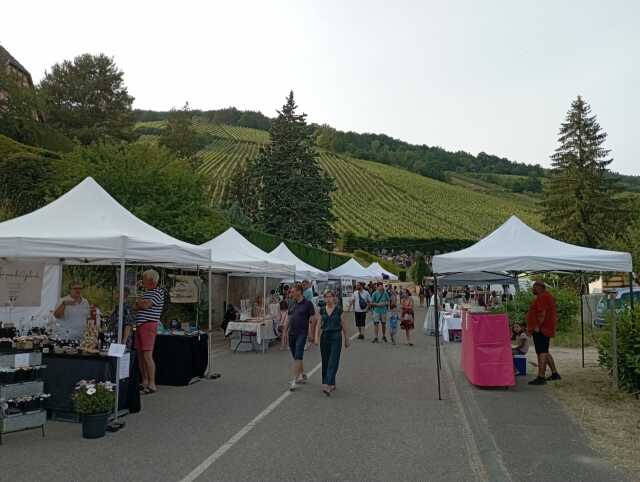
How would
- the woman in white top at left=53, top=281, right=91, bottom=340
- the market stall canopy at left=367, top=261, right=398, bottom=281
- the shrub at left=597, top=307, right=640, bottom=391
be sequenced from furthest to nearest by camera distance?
the market stall canopy at left=367, top=261, right=398, bottom=281
the shrub at left=597, top=307, right=640, bottom=391
the woman in white top at left=53, top=281, right=91, bottom=340

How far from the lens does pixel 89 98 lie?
54438mm

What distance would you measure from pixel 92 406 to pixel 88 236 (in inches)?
93.4

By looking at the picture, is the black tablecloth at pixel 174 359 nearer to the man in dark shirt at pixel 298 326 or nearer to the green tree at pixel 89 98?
the man in dark shirt at pixel 298 326

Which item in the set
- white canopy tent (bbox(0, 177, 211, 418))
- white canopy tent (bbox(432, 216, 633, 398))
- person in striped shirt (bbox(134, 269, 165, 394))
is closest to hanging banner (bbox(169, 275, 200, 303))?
white canopy tent (bbox(0, 177, 211, 418))

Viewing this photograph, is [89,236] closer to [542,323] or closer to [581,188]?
[542,323]

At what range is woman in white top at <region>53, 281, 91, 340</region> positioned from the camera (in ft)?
27.8

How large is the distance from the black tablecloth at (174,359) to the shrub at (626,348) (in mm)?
7364

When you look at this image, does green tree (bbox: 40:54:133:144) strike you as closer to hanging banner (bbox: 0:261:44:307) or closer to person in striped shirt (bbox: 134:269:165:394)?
hanging banner (bbox: 0:261:44:307)

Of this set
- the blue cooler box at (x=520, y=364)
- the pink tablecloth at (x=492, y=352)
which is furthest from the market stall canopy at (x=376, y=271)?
the pink tablecloth at (x=492, y=352)

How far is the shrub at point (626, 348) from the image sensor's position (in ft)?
30.2

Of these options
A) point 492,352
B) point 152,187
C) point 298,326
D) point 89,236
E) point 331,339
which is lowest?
point 492,352

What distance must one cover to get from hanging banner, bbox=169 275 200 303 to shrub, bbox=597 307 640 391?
12.7 m

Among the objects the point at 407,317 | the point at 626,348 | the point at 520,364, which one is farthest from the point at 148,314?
the point at 407,317

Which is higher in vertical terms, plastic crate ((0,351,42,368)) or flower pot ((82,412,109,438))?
plastic crate ((0,351,42,368))
